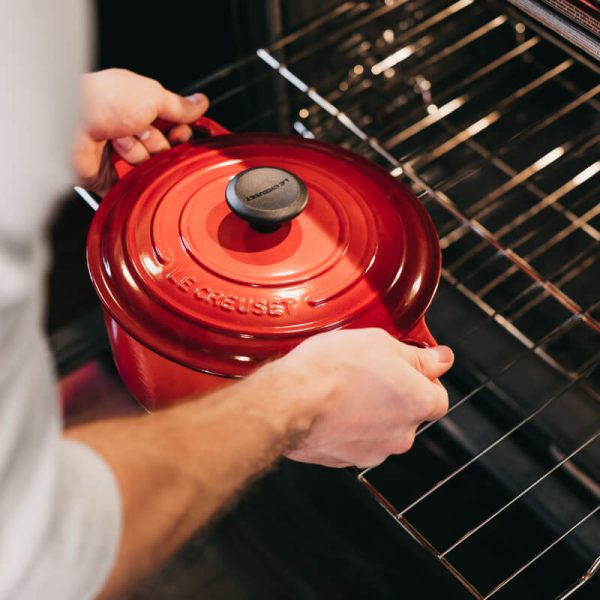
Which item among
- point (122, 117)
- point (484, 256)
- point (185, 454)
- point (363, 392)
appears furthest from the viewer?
point (484, 256)

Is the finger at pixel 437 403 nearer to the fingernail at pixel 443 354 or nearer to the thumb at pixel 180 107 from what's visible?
the fingernail at pixel 443 354

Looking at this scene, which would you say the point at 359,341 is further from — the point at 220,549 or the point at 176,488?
the point at 220,549

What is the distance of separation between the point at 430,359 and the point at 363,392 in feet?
0.23

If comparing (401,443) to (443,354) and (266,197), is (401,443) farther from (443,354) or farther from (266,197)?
(266,197)

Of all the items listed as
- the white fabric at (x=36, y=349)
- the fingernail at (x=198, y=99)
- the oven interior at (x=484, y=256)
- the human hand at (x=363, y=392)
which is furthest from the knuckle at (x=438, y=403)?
the fingernail at (x=198, y=99)

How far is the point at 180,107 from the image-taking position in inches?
33.4

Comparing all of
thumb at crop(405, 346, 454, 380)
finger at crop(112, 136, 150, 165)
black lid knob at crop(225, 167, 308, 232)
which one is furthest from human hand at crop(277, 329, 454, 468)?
finger at crop(112, 136, 150, 165)

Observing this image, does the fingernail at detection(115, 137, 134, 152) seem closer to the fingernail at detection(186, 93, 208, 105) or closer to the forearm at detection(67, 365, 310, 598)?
the fingernail at detection(186, 93, 208, 105)

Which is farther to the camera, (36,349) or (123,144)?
(123,144)

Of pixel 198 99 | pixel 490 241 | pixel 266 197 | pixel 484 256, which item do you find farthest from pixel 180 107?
pixel 484 256

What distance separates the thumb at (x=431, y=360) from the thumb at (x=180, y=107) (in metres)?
0.37

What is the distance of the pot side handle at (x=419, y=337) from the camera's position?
2.25ft

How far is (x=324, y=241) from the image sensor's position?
704 millimetres

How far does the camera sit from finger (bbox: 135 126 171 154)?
2.73 feet
